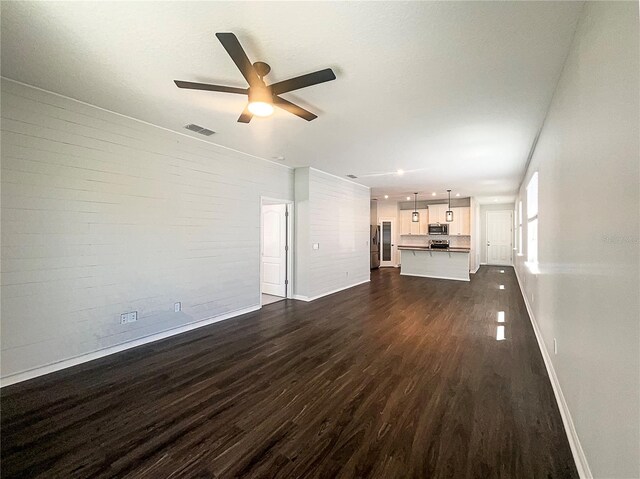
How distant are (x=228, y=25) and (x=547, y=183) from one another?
11.0 feet

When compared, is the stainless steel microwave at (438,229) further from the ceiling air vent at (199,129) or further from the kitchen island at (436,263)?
the ceiling air vent at (199,129)

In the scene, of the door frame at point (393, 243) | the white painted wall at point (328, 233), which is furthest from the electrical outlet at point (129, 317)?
the door frame at point (393, 243)

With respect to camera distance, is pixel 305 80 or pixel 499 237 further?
pixel 499 237

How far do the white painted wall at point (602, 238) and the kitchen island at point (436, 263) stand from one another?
640 cm

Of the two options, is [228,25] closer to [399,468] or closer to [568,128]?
[568,128]

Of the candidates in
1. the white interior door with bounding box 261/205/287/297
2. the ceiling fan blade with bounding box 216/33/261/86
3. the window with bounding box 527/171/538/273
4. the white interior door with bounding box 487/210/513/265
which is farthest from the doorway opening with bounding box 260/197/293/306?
the white interior door with bounding box 487/210/513/265

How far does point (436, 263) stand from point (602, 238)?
7.82m

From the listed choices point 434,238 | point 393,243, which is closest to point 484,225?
point 434,238

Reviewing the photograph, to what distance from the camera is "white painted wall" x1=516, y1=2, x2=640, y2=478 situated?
3.55ft

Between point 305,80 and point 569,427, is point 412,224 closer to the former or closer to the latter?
point 569,427

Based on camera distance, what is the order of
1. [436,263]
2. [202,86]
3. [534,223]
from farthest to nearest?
[436,263] → [534,223] → [202,86]

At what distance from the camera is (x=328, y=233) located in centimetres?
654

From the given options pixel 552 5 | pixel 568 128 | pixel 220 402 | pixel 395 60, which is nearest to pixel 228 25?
pixel 395 60

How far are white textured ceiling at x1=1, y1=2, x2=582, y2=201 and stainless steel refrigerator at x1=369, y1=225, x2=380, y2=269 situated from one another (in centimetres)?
745
